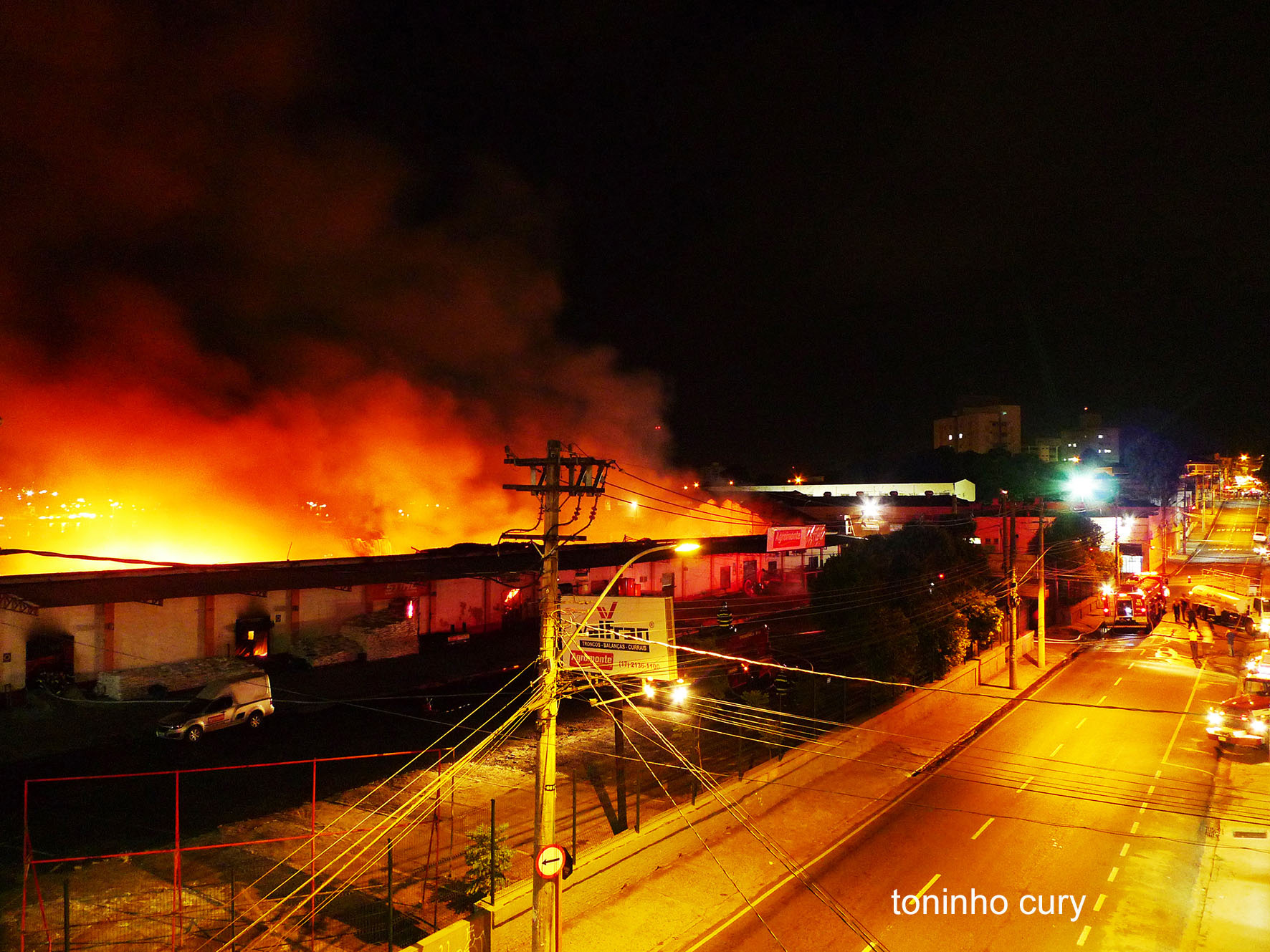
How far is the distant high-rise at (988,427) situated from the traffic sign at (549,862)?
112505 mm

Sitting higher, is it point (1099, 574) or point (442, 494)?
point (442, 494)

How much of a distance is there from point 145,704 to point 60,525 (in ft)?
52.3

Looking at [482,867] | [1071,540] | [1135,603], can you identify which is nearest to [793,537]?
[482,867]

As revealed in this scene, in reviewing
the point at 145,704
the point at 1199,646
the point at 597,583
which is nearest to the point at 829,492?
the point at 1199,646

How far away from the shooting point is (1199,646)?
32906 mm

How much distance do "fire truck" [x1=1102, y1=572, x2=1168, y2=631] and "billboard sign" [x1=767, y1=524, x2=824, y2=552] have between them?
1713 cm

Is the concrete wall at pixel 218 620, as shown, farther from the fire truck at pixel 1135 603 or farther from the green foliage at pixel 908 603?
the fire truck at pixel 1135 603

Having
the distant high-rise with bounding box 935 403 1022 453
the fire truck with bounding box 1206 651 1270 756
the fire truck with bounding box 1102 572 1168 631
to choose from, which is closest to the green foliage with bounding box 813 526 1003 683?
the fire truck with bounding box 1206 651 1270 756

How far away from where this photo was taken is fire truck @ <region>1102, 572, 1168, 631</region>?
3706 cm

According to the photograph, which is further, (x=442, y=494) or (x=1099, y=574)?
(x=1099, y=574)

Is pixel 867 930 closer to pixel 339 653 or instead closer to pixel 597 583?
pixel 339 653

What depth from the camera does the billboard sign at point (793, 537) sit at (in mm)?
27906

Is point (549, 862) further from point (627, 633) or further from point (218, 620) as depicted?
point (218, 620)

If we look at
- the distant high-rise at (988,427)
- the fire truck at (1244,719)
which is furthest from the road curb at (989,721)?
the distant high-rise at (988,427)
